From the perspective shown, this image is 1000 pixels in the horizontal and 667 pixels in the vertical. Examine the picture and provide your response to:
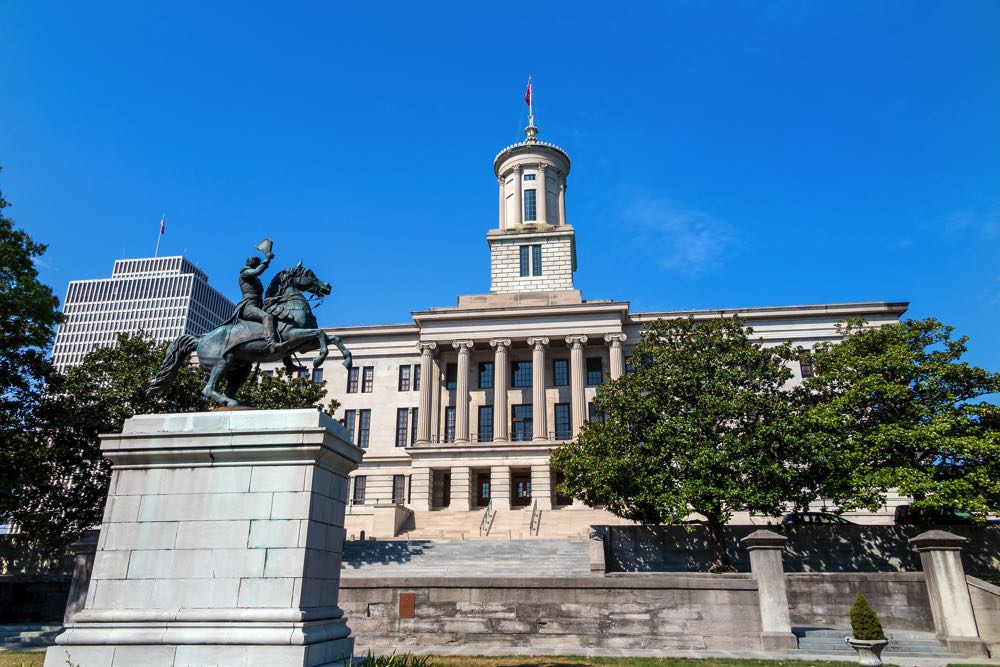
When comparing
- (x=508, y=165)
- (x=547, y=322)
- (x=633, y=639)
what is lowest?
(x=633, y=639)

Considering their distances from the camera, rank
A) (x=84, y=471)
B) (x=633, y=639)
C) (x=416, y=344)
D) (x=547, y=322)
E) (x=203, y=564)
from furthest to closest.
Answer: (x=416, y=344) → (x=547, y=322) → (x=84, y=471) → (x=633, y=639) → (x=203, y=564)

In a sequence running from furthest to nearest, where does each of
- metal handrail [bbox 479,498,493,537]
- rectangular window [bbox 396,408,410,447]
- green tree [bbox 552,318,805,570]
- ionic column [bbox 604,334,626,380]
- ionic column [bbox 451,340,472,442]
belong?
rectangular window [bbox 396,408,410,447]
ionic column [bbox 451,340,472,442]
ionic column [bbox 604,334,626,380]
metal handrail [bbox 479,498,493,537]
green tree [bbox 552,318,805,570]

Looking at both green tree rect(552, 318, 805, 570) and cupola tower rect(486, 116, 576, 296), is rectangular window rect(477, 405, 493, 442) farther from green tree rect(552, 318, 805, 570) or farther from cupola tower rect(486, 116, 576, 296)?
green tree rect(552, 318, 805, 570)

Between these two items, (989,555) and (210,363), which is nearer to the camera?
(210,363)

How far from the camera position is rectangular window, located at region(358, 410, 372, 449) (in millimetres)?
54684

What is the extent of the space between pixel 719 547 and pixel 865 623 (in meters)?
12.2

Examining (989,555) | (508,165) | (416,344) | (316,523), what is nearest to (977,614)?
(989,555)

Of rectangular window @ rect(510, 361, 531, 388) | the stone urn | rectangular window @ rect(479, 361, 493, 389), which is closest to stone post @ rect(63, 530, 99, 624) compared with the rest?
the stone urn

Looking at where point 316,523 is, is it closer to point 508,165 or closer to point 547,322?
point 547,322

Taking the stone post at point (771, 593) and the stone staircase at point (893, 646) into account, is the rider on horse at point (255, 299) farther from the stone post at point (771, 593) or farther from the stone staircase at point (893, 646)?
the stone staircase at point (893, 646)

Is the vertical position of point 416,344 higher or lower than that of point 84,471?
higher

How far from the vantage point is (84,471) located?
2731 centimetres

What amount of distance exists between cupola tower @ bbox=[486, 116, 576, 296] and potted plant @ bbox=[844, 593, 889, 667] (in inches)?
1611

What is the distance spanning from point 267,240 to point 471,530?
32.5 meters
